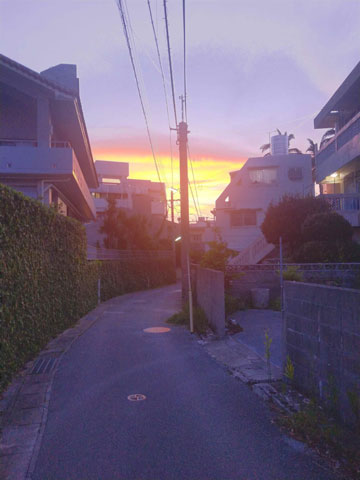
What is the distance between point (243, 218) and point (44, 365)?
3427 centimetres

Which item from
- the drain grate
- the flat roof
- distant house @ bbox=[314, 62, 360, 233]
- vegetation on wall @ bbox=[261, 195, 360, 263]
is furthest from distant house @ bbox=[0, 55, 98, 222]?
the flat roof

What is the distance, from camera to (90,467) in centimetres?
462

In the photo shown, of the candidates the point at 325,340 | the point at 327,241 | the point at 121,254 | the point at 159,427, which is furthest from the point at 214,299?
the point at 121,254

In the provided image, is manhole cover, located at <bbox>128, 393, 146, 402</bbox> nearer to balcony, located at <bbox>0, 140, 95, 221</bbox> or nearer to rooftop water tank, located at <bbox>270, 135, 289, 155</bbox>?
balcony, located at <bbox>0, 140, 95, 221</bbox>

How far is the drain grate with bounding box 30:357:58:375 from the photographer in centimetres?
856

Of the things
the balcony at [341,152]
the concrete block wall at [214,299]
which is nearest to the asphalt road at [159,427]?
the concrete block wall at [214,299]

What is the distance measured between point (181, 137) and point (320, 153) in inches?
748

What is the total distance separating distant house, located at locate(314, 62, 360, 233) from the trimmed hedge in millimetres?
16713

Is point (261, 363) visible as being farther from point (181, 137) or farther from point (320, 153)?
point (320, 153)

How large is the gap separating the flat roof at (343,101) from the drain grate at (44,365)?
22.3 m

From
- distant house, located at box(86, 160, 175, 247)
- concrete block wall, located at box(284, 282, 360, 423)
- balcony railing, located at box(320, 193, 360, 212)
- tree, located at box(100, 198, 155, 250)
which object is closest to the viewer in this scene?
concrete block wall, located at box(284, 282, 360, 423)

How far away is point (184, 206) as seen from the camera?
719 inches

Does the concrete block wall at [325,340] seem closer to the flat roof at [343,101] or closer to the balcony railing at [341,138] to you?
the balcony railing at [341,138]

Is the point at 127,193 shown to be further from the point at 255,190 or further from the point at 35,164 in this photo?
the point at 35,164
